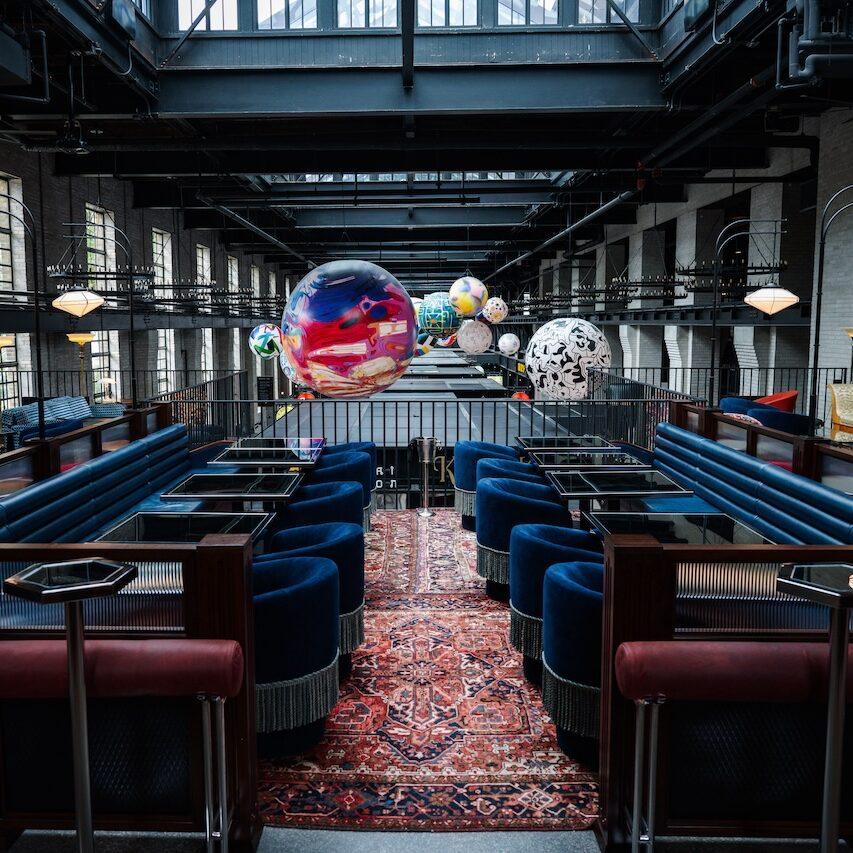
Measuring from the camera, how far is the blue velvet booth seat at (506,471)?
24.2 feet

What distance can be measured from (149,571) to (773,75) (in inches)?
247

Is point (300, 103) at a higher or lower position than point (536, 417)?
higher

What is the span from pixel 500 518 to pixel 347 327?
9.66 ft

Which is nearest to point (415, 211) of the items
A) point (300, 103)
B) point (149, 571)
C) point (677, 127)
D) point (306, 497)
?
point (677, 127)

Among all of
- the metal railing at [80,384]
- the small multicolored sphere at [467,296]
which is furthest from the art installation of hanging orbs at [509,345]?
the small multicolored sphere at [467,296]

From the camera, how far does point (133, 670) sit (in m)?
2.96

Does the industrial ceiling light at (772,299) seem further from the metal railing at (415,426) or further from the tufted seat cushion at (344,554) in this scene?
the tufted seat cushion at (344,554)

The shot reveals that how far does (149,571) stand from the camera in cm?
360

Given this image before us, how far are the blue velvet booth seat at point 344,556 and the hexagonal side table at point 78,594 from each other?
2.16m

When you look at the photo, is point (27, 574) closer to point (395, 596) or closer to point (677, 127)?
point (395, 596)

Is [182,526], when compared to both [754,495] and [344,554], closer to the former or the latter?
[344,554]

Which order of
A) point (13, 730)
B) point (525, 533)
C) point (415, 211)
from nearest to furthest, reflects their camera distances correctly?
point (13, 730)
point (525, 533)
point (415, 211)

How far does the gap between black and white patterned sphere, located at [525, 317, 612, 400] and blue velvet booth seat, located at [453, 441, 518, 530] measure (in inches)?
45.3

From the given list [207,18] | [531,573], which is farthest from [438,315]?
[531,573]
